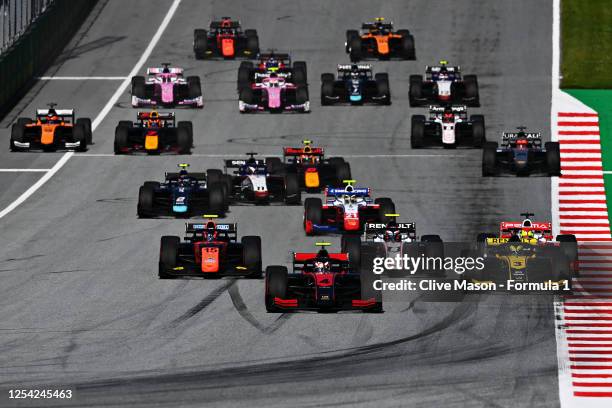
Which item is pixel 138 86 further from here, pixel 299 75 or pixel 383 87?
pixel 383 87

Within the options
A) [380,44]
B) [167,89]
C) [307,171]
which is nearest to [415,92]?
[380,44]

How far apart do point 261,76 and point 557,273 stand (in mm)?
24775

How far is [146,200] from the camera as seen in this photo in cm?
5456

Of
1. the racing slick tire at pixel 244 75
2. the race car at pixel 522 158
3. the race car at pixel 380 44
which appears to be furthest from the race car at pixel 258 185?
the race car at pixel 380 44

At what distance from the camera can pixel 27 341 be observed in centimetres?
4338

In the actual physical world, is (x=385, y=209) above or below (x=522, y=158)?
below

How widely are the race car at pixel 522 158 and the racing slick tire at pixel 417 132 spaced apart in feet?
11.7

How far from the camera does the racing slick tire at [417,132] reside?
209 feet

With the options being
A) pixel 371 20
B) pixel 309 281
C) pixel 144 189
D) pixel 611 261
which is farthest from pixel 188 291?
pixel 371 20

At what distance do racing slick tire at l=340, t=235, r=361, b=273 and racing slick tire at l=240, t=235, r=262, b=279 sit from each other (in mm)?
2264

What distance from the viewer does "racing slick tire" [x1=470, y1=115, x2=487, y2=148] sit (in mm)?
63531

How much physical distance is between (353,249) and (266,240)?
17.8 feet

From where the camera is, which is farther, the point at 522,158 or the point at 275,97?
the point at 275,97

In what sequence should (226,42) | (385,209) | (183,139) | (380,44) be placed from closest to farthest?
(385,209), (183,139), (380,44), (226,42)
